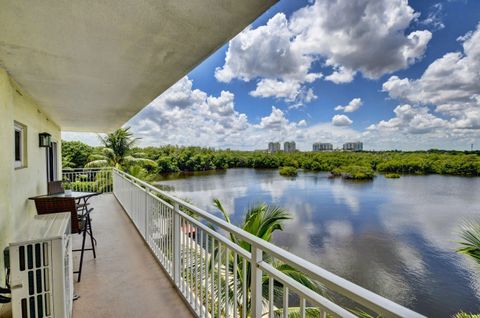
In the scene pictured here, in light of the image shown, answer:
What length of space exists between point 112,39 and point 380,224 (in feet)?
91.5

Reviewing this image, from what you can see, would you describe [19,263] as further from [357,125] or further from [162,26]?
[357,125]

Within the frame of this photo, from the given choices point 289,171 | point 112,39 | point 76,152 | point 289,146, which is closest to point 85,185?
point 112,39

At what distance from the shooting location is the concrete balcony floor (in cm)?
242

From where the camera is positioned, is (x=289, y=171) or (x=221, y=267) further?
(x=289, y=171)

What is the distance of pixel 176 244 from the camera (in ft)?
9.21

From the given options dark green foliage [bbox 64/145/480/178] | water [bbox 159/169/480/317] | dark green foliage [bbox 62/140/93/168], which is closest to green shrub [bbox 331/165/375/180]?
dark green foliage [bbox 64/145/480/178]

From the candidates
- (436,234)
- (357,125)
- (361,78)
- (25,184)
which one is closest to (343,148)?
(357,125)

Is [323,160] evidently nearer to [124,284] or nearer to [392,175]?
[392,175]

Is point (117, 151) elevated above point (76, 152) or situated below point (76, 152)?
below

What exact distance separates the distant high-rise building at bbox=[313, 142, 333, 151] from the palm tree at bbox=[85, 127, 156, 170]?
3272 centimetres

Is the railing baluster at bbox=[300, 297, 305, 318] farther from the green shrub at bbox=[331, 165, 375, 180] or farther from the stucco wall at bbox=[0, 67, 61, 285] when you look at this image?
the green shrub at bbox=[331, 165, 375, 180]

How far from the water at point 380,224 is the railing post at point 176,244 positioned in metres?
4.07

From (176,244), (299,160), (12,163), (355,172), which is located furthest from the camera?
(299,160)

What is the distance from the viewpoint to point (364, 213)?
1075 inches
